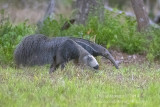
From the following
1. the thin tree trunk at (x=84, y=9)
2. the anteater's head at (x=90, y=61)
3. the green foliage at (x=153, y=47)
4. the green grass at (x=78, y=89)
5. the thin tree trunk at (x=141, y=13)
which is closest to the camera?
the green grass at (x=78, y=89)

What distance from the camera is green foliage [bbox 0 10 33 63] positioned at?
9812 millimetres

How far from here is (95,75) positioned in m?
7.93

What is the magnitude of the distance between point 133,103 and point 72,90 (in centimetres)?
113

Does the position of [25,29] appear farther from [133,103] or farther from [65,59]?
[133,103]

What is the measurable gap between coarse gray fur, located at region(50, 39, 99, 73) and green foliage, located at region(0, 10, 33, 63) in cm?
153

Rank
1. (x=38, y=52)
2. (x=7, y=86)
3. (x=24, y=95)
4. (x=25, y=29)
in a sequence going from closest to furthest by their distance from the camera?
(x=24, y=95) < (x=7, y=86) < (x=38, y=52) < (x=25, y=29)

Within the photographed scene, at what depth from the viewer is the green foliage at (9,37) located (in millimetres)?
9812

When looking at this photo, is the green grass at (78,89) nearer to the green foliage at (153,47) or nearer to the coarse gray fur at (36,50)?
the coarse gray fur at (36,50)

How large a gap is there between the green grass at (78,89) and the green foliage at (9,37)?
4.95 feet

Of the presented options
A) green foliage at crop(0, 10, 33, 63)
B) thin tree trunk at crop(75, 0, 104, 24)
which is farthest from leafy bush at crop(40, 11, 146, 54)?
green foliage at crop(0, 10, 33, 63)

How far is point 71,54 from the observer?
338 inches

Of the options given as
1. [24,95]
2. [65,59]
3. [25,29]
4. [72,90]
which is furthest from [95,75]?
[25,29]

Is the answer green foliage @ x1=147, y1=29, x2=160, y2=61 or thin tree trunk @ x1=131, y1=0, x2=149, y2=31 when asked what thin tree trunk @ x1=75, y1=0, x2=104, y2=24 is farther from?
green foliage @ x1=147, y1=29, x2=160, y2=61

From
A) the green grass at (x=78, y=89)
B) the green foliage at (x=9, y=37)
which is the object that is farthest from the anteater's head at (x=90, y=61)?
the green foliage at (x=9, y=37)
